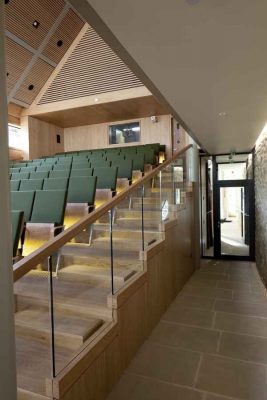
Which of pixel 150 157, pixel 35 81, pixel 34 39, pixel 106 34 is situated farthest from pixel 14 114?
pixel 106 34

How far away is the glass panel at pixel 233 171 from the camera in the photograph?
6.87 m

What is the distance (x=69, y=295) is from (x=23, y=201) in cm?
143

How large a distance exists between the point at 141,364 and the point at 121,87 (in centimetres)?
598

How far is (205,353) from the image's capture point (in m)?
2.54

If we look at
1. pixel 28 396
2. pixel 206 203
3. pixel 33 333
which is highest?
pixel 206 203

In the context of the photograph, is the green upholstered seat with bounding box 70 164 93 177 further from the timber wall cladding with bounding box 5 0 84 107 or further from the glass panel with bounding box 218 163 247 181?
the timber wall cladding with bounding box 5 0 84 107

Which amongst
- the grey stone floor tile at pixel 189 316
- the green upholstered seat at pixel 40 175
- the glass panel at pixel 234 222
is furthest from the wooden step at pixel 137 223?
the glass panel at pixel 234 222

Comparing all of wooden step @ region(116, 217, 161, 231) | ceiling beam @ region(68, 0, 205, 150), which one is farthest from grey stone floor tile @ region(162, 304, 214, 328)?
ceiling beam @ region(68, 0, 205, 150)

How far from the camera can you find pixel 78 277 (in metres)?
2.60

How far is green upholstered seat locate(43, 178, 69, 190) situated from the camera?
372 cm

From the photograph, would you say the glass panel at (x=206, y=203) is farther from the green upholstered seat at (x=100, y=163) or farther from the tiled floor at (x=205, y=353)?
the tiled floor at (x=205, y=353)

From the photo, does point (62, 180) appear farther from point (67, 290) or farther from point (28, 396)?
point (28, 396)

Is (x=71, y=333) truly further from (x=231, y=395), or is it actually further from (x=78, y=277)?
(x=231, y=395)

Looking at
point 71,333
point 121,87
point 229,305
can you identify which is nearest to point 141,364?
point 71,333
